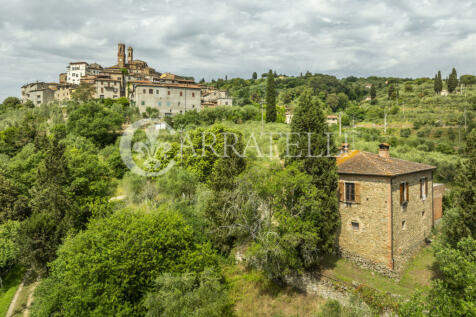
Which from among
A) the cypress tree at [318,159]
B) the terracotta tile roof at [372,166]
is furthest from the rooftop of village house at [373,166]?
the cypress tree at [318,159]

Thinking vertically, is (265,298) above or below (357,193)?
below

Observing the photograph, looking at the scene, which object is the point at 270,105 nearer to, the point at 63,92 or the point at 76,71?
the point at 63,92

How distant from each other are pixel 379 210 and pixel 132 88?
6840 centimetres

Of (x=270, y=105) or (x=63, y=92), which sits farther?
(x=63, y=92)

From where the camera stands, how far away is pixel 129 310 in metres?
15.1

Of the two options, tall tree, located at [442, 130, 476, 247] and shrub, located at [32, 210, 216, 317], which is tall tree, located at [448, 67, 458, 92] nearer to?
tall tree, located at [442, 130, 476, 247]

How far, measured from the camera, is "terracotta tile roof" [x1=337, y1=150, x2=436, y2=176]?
685 inches

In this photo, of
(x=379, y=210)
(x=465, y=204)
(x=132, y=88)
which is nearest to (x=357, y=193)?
(x=379, y=210)

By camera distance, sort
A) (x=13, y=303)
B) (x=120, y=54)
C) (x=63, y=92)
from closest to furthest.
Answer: (x=13, y=303), (x=63, y=92), (x=120, y=54)

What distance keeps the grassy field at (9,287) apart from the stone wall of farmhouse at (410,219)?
28.2 meters

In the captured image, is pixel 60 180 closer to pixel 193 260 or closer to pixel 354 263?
pixel 193 260

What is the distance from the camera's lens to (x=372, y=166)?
18.0 meters

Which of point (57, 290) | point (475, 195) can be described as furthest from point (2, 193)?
point (475, 195)

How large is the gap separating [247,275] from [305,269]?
431 cm
